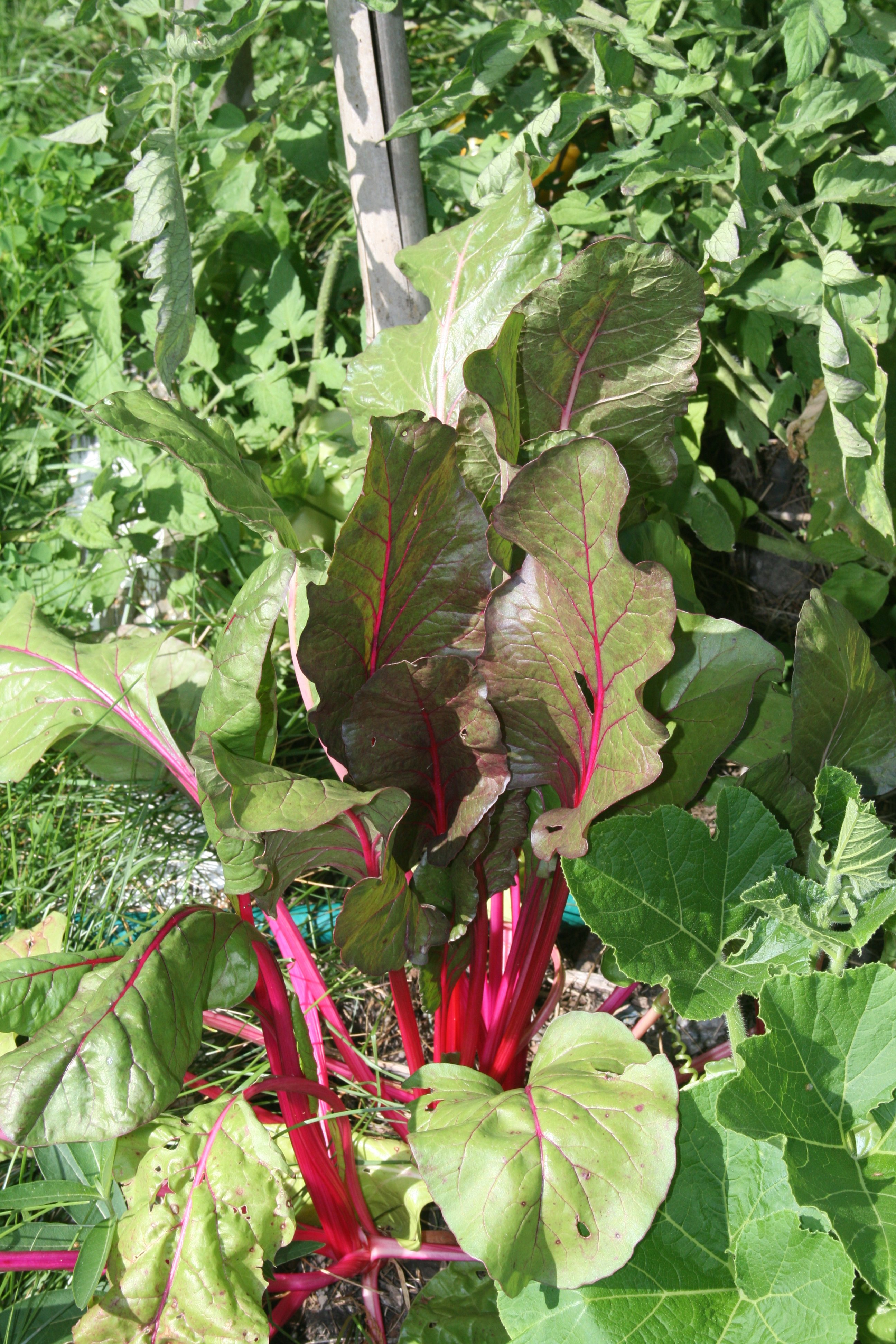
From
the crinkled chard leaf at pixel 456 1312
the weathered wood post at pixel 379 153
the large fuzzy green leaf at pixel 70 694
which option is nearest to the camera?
the crinkled chard leaf at pixel 456 1312

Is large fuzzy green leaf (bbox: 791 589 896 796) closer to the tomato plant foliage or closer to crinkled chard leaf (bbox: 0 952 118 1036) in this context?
the tomato plant foliage

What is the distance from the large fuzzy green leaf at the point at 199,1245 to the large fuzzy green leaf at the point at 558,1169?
0.19 m

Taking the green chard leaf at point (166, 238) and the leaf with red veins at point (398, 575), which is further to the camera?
the green chard leaf at point (166, 238)

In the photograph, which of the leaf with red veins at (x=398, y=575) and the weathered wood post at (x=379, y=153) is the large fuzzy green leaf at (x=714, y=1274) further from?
the weathered wood post at (x=379, y=153)

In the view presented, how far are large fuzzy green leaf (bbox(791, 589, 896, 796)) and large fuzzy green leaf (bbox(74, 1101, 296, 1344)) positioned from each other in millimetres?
730

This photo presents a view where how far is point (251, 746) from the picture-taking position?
1018 mm

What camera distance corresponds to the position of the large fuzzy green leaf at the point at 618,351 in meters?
1.08

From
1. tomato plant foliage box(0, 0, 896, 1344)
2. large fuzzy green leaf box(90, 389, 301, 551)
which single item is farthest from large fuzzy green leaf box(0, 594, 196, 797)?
large fuzzy green leaf box(90, 389, 301, 551)

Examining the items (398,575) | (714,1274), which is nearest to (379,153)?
(398,575)

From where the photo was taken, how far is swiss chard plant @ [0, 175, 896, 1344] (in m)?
0.94

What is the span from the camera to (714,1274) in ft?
3.23

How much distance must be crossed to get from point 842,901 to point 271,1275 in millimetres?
769

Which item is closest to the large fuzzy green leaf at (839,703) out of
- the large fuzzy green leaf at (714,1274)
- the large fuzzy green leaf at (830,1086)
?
the large fuzzy green leaf at (830,1086)

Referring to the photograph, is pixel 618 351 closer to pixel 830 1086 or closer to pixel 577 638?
pixel 577 638
